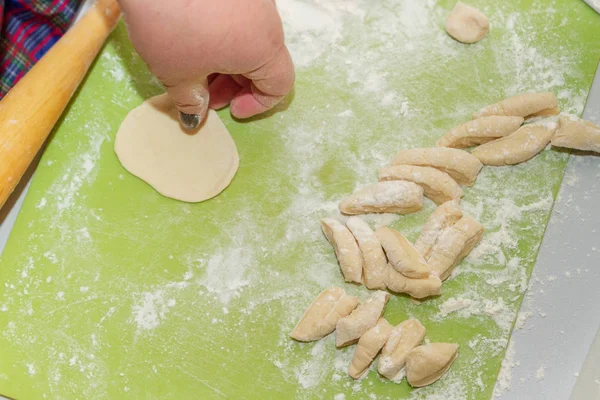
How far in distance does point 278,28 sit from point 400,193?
1.66 ft

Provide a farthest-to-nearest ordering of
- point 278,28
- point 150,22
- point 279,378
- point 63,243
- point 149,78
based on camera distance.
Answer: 1. point 149,78
2. point 63,243
3. point 279,378
4. point 278,28
5. point 150,22

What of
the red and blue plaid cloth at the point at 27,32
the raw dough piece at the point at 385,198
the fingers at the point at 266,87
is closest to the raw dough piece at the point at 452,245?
the raw dough piece at the point at 385,198

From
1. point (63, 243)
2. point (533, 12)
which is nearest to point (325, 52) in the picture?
point (533, 12)

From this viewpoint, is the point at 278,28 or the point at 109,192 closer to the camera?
the point at 278,28

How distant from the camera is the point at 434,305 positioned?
1.70 metres

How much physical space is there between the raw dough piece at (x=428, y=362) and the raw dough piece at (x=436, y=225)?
0.73 ft

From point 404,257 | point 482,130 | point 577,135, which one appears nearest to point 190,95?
point 404,257

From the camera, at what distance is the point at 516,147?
1.75 m

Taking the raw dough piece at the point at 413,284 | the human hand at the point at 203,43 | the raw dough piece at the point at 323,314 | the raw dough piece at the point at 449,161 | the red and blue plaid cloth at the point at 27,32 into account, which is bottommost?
Result: the raw dough piece at the point at 323,314

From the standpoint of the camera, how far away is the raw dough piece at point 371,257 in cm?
167

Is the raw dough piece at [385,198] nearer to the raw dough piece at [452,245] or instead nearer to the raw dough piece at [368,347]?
the raw dough piece at [452,245]

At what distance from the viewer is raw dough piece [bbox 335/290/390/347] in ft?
5.29

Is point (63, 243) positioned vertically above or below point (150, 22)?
below

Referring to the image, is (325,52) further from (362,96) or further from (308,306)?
(308,306)
